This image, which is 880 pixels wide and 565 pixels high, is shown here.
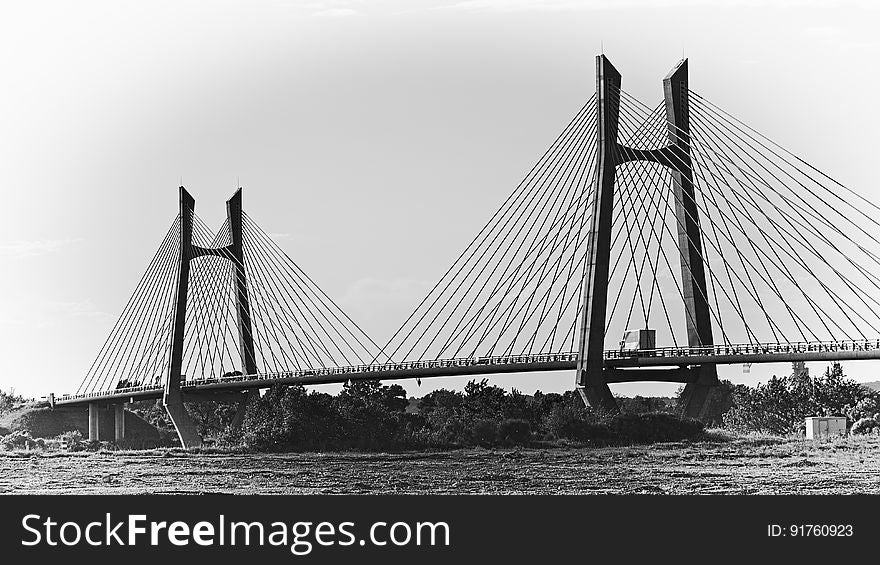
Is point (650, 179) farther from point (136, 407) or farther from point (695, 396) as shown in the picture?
point (136, 407)

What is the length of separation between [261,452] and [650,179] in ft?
72.7

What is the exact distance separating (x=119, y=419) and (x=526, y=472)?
54.8 m

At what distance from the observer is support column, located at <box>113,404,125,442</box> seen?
99.3 m

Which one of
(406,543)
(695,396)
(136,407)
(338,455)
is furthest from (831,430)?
(136,407)

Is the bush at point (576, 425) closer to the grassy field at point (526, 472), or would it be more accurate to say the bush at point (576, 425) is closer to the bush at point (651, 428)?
the bush at point (651, 428)

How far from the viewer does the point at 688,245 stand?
66.0 m

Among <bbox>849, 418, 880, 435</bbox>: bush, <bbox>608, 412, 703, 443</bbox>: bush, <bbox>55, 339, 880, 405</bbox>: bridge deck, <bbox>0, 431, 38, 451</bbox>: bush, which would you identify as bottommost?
<bbox>0, 431, 38, 451</bbox>: bush

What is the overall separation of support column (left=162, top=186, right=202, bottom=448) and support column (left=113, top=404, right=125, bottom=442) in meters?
12.5

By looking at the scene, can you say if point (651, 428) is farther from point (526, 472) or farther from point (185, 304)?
point (185, 304)

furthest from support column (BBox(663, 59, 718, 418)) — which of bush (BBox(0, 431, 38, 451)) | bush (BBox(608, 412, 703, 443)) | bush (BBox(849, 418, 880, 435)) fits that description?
bush (BBox(0, 431, 38, 451))

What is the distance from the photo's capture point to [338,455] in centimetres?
6184

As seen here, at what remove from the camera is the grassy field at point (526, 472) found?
157ft

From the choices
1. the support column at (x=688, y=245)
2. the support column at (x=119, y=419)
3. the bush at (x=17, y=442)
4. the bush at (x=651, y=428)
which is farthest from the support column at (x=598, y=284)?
the support column at (x=119, y=419)

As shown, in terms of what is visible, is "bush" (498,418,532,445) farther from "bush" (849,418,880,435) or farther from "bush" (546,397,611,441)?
"bush" (849,418,880,435)
